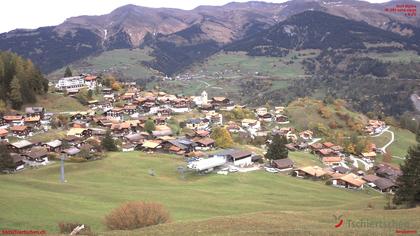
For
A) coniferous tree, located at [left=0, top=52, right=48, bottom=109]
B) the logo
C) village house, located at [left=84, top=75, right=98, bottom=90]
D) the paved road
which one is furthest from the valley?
the paved road

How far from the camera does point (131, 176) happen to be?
64.8 metres

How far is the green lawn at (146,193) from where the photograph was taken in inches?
1606

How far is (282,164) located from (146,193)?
3437 centimetres

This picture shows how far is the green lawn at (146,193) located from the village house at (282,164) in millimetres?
6084

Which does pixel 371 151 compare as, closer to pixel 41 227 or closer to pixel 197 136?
pixel 197 136

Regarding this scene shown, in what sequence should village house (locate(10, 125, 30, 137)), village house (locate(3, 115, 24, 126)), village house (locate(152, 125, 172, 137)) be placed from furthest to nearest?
1. village house (locate(152, 125, 172, 137))
2. village house (locate(3, 115, 24, 126))
3. village house (locate(10, 125, 30, 137))

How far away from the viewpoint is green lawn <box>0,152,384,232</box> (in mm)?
40781

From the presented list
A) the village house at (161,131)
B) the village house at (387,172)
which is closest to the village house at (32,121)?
the village house at (161,131)

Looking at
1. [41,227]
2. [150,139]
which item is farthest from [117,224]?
[150,139]

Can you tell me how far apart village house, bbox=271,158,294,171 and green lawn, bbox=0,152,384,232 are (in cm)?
608

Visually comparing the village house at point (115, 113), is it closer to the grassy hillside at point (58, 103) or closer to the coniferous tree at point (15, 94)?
the grassy hillside at point (58, 103)

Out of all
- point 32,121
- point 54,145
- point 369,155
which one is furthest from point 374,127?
point 32,121

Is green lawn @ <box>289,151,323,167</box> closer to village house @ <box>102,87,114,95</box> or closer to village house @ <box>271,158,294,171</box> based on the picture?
village house @ <box>271,158,294,171</box>

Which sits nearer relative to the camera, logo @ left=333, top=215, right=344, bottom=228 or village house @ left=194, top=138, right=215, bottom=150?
logo @ left=333, top=215, right=344, bottom=228
